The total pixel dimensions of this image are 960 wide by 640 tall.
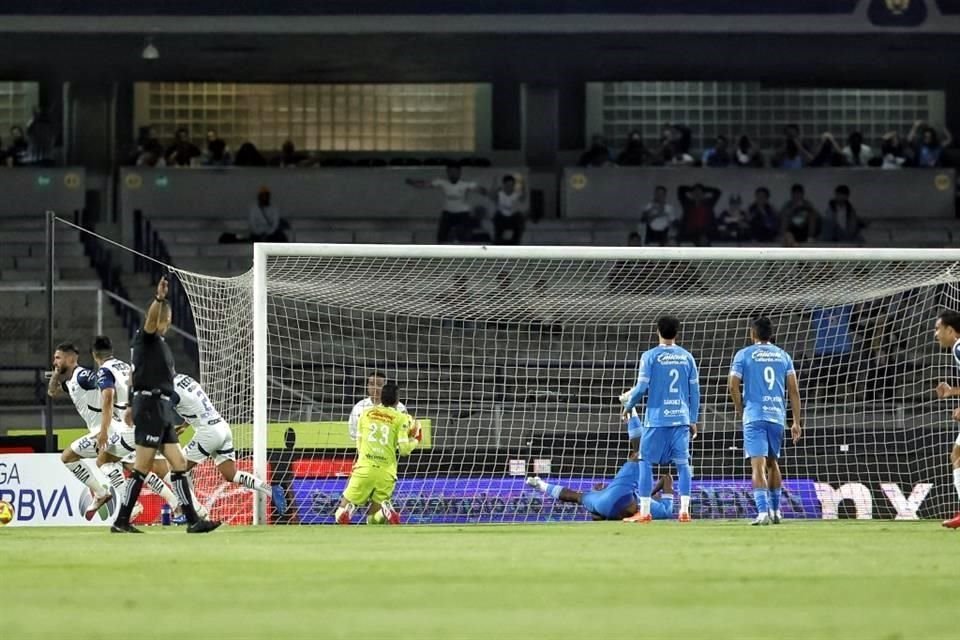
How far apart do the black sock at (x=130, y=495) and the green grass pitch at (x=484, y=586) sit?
54 centimetres

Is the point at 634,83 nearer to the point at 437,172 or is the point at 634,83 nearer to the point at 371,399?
the point at 437,172

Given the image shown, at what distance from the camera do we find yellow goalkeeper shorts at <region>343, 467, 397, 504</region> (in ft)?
54.1

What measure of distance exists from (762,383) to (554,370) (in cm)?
580

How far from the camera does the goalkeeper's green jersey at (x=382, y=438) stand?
16484 mm

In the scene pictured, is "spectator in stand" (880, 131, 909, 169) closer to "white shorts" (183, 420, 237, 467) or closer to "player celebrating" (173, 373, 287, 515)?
"player celebrating" (173, 373, 287, 515)

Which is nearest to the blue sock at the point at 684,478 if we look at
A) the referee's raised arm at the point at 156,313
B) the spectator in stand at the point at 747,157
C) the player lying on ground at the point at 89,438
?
the player lying on ground at the point at 89,438

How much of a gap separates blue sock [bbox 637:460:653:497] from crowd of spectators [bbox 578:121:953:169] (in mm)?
15976

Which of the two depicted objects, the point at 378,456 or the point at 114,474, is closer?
the point at 114,474

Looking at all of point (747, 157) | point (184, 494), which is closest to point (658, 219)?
point (747, 157)

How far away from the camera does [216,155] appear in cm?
3094

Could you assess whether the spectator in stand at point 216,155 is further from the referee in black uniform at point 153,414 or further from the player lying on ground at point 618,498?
the referee in black uniform at point 153,414

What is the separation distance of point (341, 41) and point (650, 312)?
8.85 metres

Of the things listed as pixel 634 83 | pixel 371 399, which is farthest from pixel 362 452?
pixel 634 83

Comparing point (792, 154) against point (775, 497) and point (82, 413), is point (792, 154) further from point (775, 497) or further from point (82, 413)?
point (82, 413)
